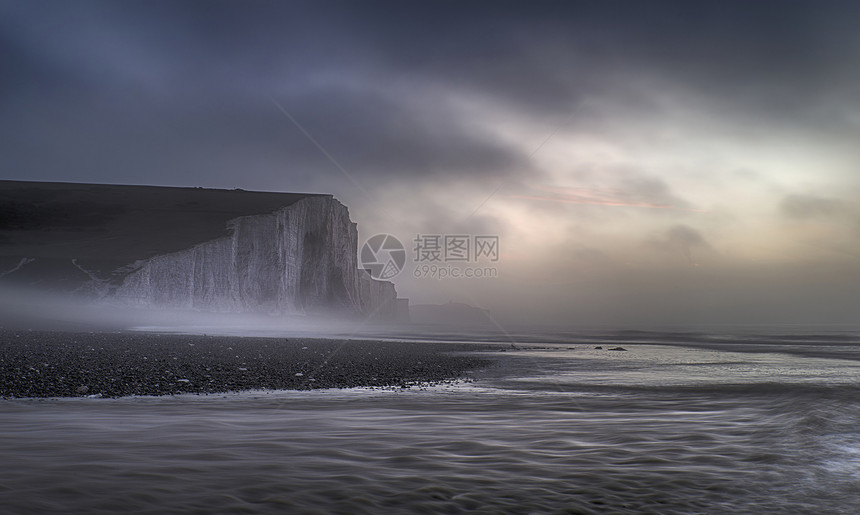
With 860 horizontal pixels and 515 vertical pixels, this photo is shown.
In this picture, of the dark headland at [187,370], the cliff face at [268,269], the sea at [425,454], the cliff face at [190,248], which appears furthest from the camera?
the cliff face at [268,269]

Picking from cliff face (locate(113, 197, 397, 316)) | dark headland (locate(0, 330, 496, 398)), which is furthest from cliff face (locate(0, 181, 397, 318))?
dark headland (locate(0, 330, 496, 398))

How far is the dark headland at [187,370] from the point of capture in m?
12.0

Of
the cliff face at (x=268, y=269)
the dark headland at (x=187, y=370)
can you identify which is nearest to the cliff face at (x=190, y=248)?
the cliff face at (x=268, y=269)

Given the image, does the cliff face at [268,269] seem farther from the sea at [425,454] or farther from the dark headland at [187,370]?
the sea at [425,454]

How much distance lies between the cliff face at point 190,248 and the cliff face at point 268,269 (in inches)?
5.2

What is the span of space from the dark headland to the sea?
121 cm

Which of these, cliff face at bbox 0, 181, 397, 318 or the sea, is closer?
the sea

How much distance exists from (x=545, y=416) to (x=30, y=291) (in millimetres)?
57918

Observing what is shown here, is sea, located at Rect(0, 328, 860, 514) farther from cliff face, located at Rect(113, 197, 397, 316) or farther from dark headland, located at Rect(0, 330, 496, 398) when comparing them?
cliff face, located at Rect(113, 197, 397, 316)

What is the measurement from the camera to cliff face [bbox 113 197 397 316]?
6412 centimetres

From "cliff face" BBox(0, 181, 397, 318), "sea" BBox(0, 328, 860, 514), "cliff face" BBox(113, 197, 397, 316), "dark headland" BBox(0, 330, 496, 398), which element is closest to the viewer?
"sea" BBox(0, 328, 860, 514)

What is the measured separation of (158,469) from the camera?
608 cm

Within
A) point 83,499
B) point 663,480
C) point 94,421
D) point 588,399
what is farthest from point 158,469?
point 588,399

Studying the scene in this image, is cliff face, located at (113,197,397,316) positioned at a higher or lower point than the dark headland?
higher
